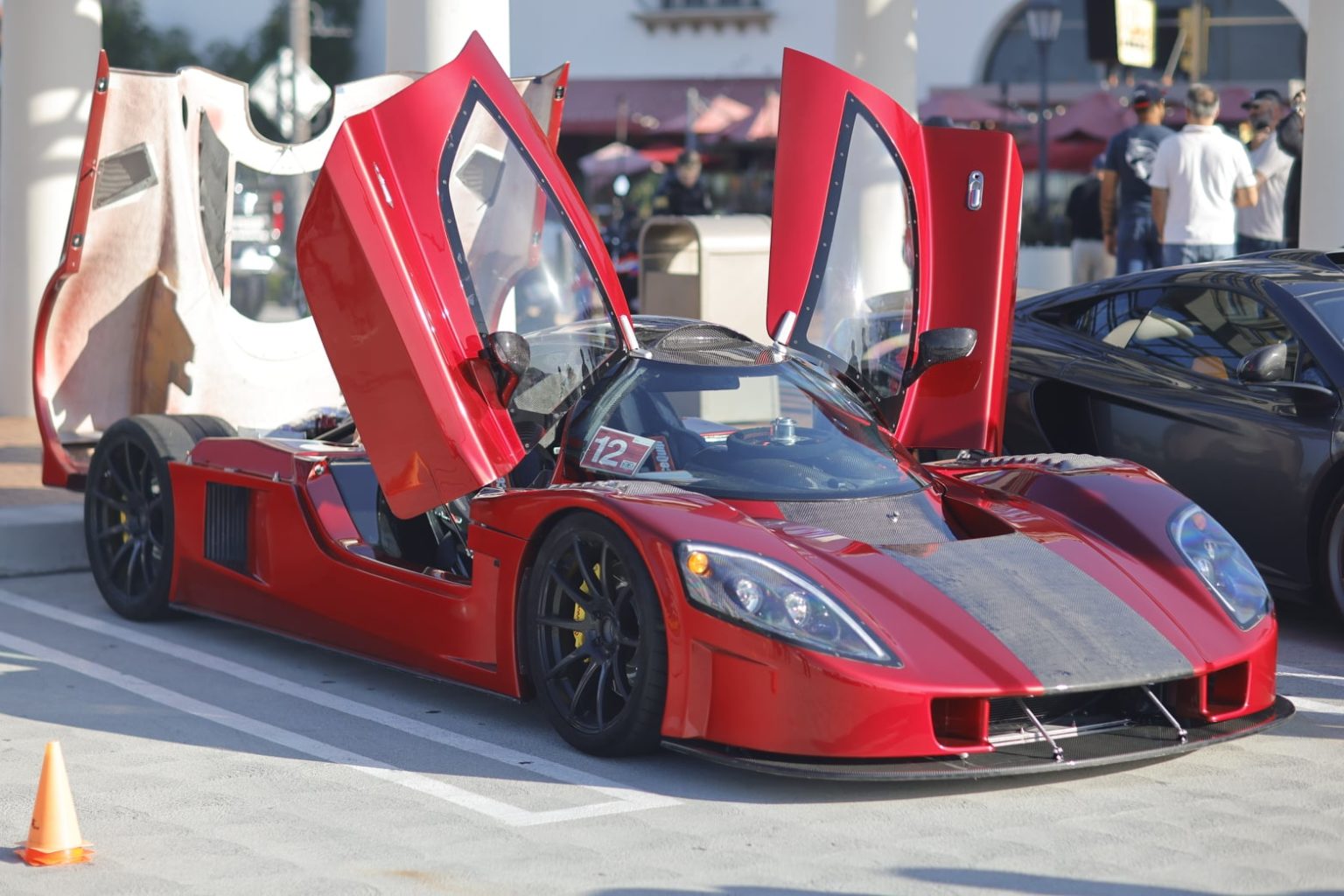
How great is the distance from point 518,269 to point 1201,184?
228 inches

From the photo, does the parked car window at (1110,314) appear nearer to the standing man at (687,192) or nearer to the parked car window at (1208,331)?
the parked car window at (1208,331)

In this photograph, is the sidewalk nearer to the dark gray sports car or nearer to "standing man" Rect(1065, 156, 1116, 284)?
the dark gray sports car

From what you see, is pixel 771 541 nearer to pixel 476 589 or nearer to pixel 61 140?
pixel 476 589

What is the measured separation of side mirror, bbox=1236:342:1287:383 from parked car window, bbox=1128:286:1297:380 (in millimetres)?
203

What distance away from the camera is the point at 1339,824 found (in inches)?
177

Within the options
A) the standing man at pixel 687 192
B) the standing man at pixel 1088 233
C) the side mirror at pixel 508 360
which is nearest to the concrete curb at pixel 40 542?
the side mirror at pixel 508 360

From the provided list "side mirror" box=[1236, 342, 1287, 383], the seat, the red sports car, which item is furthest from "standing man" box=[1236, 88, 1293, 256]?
"side mirror" box=[1236, 342, 1287, 383]

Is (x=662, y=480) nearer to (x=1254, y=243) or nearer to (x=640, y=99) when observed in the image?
(x=1254, y=243)

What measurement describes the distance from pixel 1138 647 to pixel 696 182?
495 inches

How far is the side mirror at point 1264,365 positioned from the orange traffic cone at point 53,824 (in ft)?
14.4

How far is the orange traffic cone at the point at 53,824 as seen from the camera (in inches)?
165

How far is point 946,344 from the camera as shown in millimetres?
6336

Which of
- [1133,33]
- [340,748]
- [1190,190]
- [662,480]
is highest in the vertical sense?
[1133,33]

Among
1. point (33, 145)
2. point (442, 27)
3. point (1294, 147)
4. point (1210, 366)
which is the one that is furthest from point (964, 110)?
point (1210, 366)
